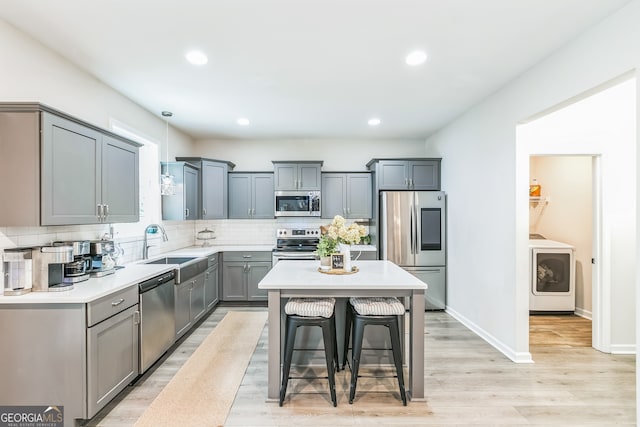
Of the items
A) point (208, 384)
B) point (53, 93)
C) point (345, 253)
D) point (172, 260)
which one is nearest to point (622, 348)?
point (345, 253)

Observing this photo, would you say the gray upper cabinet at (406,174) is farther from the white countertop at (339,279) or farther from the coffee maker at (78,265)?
the coffee maker at (78,265)

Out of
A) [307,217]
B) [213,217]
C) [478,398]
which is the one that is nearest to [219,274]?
[213,217]

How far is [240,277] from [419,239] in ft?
9.26

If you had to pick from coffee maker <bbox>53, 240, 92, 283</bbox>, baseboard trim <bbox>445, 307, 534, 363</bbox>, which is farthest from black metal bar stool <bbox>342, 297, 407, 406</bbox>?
coffee maker <bbox>53, 240, 92, 283</bbox>

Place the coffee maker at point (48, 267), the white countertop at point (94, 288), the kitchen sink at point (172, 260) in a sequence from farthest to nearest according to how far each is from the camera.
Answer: the kitchen sink at point (172, 260) → the coffee maker at point (48, 267) → the white countertop at point (94, 288)

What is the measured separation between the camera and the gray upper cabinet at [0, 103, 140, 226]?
2.08 meters

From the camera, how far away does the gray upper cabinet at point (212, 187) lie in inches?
196

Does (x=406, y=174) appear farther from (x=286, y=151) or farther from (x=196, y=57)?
(x=196, y=57)

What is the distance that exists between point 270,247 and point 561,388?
4.04 meters

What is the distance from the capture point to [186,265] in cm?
369

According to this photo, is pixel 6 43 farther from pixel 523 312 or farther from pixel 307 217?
pixel 523 312

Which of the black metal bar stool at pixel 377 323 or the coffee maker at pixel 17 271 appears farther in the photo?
the black metal bar stool at pixel 377 323

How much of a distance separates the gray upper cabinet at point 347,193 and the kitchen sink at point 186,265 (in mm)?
2185

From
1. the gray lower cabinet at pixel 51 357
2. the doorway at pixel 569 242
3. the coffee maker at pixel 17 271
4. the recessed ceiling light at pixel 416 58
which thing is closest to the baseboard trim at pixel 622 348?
the doorway at pixel 569 242
